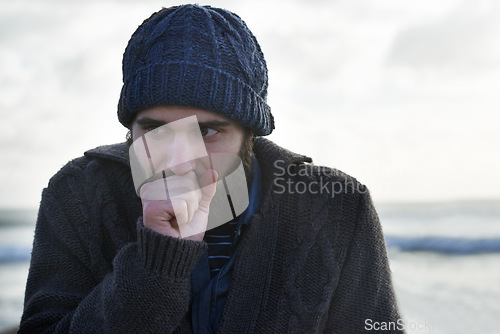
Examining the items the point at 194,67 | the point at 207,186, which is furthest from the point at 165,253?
the point at 194,67

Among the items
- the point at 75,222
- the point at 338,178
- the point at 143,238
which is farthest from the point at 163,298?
the point at 338,178

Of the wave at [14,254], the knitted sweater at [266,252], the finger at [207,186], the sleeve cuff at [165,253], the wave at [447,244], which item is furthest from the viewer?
the wave at [14,254]

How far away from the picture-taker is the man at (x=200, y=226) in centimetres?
151

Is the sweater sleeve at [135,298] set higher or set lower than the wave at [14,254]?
lower

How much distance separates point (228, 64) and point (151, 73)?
0.26m

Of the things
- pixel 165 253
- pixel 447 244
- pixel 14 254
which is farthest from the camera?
pixel 14 254

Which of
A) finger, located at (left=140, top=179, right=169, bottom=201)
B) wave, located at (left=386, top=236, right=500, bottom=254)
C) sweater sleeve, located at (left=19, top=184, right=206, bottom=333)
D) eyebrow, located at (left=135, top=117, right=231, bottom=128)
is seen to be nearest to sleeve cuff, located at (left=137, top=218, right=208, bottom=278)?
sweater sleeve, located at (left=19, top=184, right=206, bottom=333)

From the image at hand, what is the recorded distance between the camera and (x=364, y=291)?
70.7 inches

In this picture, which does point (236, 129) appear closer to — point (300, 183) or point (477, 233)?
point (300, 183)

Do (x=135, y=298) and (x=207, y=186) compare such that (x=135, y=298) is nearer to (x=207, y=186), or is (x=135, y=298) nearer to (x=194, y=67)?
(x=207, y=186)

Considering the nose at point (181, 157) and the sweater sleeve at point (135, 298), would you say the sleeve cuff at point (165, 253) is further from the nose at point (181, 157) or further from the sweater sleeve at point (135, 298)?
the nose at point (181, 157)

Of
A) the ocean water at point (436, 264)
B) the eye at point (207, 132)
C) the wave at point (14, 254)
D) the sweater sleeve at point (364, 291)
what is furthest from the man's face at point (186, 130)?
the wave at point (14, 254)

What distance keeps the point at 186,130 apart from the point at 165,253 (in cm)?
41

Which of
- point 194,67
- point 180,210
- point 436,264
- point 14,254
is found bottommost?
point 180,210
